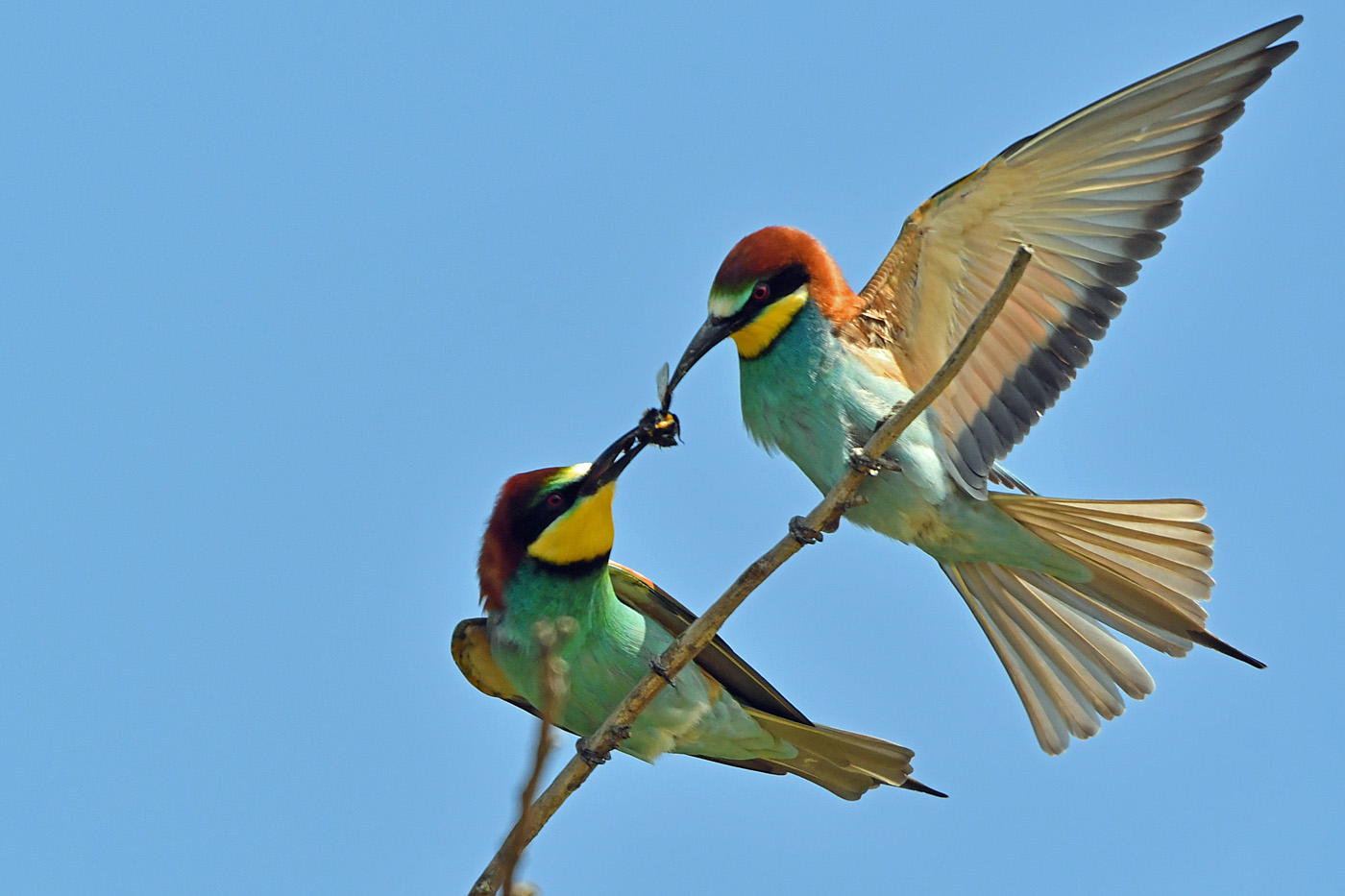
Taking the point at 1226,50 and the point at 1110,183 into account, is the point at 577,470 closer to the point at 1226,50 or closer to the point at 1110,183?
the point at 1110,183

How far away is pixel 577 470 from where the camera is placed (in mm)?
4703

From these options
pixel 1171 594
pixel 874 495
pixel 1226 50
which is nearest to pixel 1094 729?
pixel 1171 594

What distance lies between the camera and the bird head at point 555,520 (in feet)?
15.0

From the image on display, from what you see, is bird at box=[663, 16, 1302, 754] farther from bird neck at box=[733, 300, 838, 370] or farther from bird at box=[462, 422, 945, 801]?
bird at box=[462, 422, 945, 801]

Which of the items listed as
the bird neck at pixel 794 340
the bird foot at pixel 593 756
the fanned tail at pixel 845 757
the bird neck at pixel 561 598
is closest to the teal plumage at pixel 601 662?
the bird neck at pixel 561 598

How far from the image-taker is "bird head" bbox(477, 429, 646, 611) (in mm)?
4586

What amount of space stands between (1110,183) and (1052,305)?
394 mm

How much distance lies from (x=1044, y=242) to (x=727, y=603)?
5.17 feet

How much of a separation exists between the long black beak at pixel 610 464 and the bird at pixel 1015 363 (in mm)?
215

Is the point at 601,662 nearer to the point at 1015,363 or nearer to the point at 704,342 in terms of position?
the point at 704,342

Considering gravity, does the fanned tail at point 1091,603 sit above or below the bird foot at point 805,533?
above

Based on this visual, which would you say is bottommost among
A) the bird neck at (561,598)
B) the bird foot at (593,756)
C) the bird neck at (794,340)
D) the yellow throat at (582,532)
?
the bird foot at (593,756)

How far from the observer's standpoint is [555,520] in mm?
4625

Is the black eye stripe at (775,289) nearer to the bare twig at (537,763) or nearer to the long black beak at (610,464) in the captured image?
the long black beak at (610,464)
